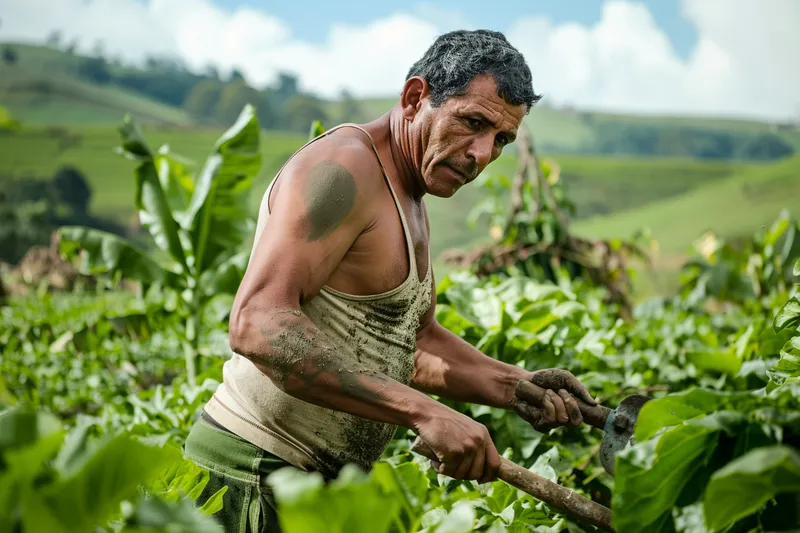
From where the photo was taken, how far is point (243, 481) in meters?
1.96

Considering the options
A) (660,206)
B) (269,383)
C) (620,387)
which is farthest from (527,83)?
(660,206)

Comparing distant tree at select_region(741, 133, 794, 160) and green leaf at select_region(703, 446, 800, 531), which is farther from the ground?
distant tree at select_region(741, 133, 794, 160)

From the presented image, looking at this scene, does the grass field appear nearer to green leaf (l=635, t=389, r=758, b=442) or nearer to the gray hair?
the gray hair

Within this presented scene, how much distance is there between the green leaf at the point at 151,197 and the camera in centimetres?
439

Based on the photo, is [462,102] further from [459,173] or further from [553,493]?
[553,493]

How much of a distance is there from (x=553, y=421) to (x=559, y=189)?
198 inches

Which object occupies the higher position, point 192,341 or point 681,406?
point 681,406

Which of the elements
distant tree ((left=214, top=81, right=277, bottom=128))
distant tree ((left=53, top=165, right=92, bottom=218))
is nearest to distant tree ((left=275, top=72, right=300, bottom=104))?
distant tree ((left=214, top=81, right=277, bottom=128))

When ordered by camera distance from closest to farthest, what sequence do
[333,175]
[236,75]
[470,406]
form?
1. [333,175]
2. [470,406]
3. [236,75]

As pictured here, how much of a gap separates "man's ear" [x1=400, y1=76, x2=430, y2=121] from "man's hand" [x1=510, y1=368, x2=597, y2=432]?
801 mm

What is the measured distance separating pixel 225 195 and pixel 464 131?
8.88ft

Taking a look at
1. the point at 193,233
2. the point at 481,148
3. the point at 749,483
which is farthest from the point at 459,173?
the point at 193,233

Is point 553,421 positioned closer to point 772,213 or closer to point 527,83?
point 527,83

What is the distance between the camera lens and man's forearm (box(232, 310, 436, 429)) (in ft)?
5.34
